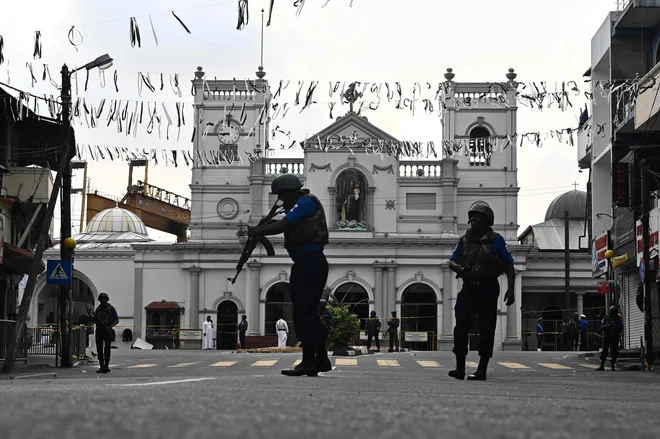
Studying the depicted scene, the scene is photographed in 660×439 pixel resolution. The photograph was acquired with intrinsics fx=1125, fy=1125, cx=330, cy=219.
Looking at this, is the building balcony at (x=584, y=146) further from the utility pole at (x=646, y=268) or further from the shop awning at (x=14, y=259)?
the shop awning at (x=14, y=259)

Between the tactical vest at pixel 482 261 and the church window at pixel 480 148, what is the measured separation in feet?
163

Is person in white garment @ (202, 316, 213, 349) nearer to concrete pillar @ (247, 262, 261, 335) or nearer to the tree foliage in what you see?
concrete pillar @ (247, 262, 261, 335)

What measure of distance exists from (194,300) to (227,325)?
234 centimetres

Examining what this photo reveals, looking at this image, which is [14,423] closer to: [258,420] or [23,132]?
[258,420]

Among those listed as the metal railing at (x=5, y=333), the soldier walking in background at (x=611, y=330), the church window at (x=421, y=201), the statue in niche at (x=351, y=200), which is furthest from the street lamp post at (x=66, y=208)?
the church window at (x=421, y=201)

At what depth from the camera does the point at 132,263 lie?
67.3 m

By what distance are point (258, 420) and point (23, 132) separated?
3286 cm

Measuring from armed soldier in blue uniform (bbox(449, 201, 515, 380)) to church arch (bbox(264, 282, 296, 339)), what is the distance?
50.8m

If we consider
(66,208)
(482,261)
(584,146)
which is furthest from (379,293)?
(482,261)

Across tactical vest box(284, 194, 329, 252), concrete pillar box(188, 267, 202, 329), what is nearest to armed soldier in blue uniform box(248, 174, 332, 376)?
tactical vest box(284, 194, 329, 252)

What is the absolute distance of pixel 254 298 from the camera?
63.0 metres

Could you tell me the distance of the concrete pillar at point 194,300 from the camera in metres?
63.1

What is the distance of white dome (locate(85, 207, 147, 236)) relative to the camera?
261ft

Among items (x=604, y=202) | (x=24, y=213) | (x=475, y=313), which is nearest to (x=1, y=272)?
(x=24, y=213)
